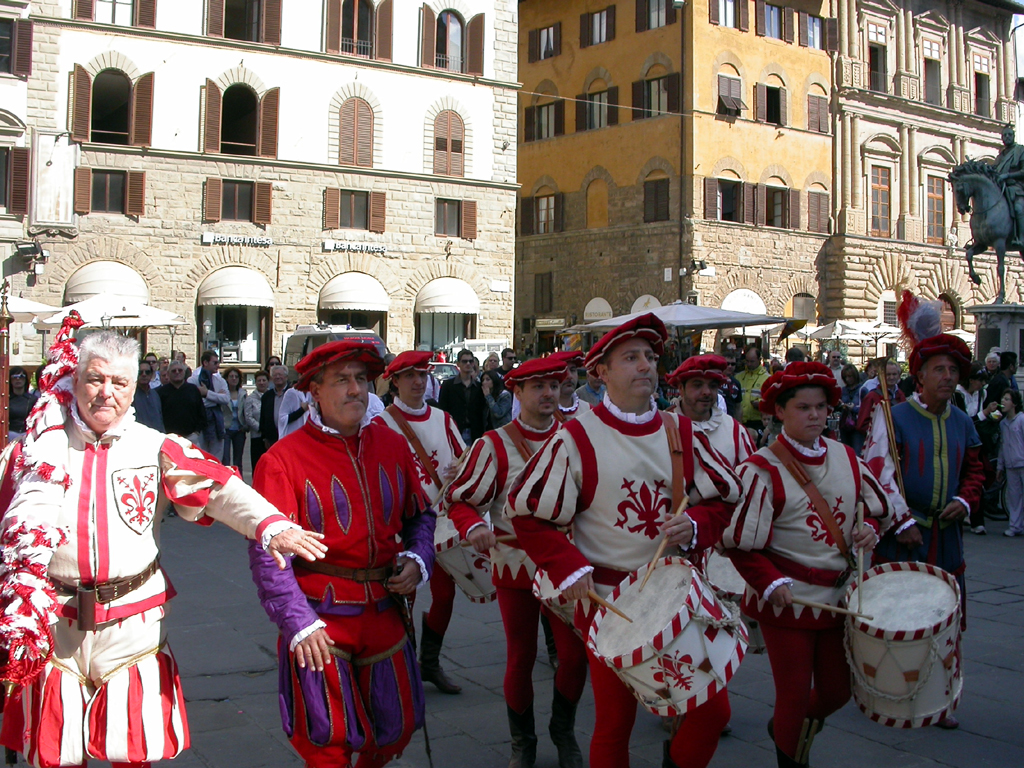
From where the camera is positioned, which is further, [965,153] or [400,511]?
[965,153]

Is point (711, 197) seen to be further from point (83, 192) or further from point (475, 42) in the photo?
point (83, 192)

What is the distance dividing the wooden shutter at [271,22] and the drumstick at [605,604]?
29852 mm

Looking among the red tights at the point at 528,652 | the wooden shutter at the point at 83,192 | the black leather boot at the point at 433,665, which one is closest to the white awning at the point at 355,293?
the wooden shutter at the point at 83,192

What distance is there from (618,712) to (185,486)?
1693 mm

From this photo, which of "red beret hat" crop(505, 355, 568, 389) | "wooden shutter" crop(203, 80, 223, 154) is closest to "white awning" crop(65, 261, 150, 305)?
"wooden shutter" crop(203, 80, 223, 154)

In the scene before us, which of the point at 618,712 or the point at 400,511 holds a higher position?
the point at 400,511

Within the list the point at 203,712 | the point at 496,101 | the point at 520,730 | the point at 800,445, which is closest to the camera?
the point at 800,445

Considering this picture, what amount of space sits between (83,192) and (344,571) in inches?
1091

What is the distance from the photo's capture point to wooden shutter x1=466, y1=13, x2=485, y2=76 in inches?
1313

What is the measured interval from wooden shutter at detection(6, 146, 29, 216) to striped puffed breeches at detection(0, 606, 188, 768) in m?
27.3

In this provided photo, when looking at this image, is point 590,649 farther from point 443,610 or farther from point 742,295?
point 742,295

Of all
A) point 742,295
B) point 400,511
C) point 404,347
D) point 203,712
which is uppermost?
point 742,295

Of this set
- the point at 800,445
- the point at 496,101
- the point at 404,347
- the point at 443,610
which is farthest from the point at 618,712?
the point at 496,101

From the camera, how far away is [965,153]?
4350 centimetres
